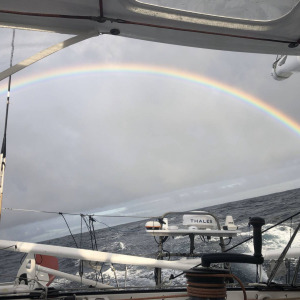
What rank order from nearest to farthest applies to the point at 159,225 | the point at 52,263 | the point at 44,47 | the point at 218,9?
the point at 218,9, the point at 44,47, the point at 159,225, the point at 52,263

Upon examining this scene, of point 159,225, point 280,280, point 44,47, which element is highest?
point 44,47

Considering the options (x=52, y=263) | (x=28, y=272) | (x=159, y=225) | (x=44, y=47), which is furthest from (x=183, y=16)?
(x=52, y=263)

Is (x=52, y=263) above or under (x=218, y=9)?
under

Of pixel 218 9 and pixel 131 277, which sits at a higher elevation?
pixel 218 9

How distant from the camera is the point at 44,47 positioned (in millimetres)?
3264

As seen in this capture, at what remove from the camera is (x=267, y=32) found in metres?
3.38

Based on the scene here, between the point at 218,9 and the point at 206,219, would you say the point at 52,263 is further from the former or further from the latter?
the point at 218,9

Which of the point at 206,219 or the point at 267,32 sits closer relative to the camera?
the point at 267,32

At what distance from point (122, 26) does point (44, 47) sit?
785 mm

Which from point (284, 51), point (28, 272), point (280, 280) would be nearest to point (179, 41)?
point (284, 51)

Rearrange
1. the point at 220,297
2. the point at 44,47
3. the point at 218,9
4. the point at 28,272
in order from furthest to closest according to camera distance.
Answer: the point at 28,272
the point at 44,47
the point at 218,9
the point at 220,297

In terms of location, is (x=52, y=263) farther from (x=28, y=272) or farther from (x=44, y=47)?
(x=44, y=47)

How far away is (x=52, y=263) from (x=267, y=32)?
990 cm

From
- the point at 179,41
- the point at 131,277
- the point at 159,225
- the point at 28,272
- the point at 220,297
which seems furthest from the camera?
the point at 131,277
